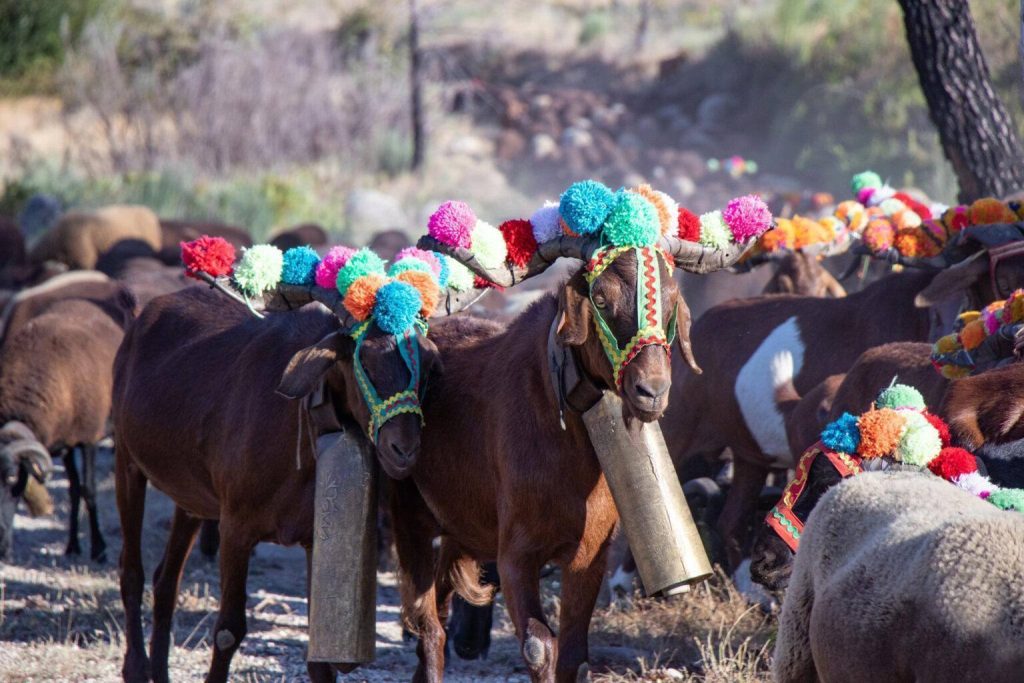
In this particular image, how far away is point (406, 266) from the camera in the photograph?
555cm

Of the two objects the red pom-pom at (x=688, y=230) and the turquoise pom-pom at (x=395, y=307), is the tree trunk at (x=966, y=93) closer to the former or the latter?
the red pom-pom at (x=688, y=230)

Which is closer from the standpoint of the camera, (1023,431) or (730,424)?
(1023,431)

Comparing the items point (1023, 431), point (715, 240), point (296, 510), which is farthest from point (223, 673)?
point (1023, 431)

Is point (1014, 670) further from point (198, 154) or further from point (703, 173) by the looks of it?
point (703, 173)

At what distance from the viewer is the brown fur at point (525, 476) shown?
483 cm

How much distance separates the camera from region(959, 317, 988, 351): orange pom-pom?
617 centimetres

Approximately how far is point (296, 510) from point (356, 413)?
0.64 metres

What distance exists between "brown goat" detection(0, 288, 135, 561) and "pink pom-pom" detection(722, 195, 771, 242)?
6.12 metres

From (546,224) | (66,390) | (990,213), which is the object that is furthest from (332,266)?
(66,390)

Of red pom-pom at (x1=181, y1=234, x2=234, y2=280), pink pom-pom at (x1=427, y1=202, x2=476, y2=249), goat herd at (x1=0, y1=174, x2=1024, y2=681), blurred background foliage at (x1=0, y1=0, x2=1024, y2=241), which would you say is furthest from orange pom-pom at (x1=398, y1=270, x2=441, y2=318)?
blurred background foliage at (x1=0, y1=0, x2=1024, y2=241)

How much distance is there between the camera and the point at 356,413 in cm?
558

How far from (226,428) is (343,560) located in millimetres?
1181

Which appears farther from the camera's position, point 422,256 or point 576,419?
point 422,256

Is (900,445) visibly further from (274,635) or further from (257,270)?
(274,635)
